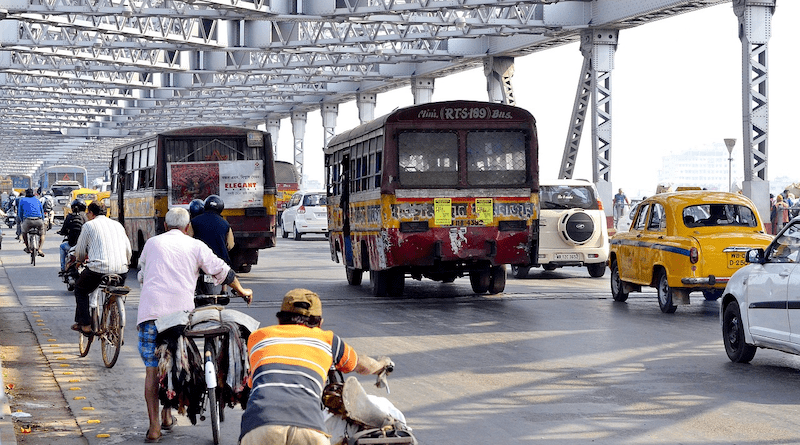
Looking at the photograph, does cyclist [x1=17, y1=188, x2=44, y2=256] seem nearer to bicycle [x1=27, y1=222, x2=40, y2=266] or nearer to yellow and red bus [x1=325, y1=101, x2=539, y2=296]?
bicycle [x1=27, y1=222, x2=40, y2=266]

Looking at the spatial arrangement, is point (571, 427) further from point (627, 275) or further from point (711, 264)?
point (627, 275)

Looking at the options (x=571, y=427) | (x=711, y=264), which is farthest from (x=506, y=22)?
(x=571, y=427)

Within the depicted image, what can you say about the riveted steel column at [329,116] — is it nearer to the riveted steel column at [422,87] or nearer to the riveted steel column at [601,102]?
the riveted steel column at [422,87]

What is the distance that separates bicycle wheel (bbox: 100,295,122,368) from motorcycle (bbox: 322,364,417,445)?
647 cm

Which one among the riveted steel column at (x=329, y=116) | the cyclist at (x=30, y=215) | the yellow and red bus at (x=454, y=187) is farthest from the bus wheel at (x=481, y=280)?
the riveted steel column at (x=329, y=116)

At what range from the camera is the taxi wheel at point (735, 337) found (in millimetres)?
11805

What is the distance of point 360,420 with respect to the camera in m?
5.68

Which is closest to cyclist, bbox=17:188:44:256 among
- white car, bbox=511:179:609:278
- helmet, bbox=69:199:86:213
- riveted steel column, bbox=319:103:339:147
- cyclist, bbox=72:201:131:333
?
helmet, bbox=69:199:86:213

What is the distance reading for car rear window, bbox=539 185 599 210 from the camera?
919 inches

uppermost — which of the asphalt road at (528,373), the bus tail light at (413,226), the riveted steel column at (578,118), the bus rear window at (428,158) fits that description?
the riveted steel column at (578,118)

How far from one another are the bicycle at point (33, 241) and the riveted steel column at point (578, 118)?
17729 millimetres

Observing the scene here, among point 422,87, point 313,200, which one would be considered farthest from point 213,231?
point 422,87

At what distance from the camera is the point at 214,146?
80.4 ft

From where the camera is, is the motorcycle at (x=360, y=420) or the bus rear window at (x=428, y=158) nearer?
the motorcycle at (x=360, y=420)
